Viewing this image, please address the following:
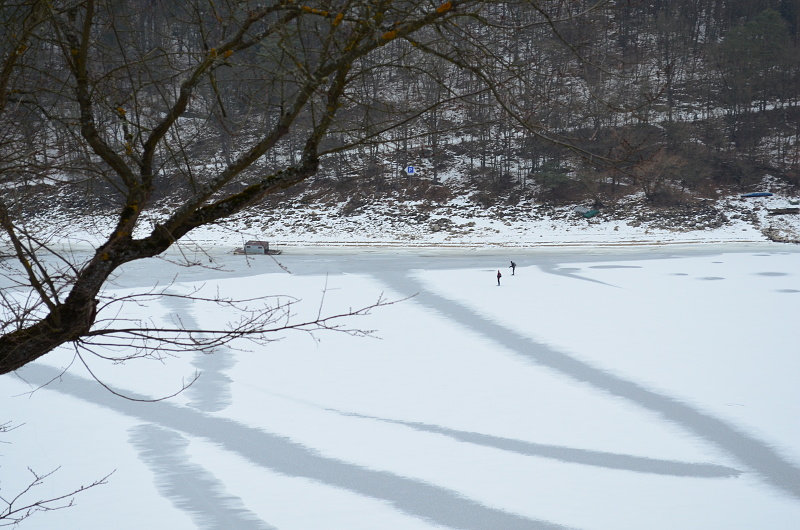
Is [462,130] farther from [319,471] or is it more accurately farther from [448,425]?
[319,471]

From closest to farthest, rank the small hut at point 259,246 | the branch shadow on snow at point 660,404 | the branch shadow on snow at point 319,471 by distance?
the small hut at point 259,246 → the branch shadow on snow at point 319,471 → the branch shadow on snow at point 660,404

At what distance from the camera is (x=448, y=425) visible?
1009cm

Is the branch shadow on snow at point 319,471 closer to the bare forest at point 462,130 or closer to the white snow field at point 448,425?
the white snow field at point 448,425

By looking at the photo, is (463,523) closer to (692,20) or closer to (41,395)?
(41,395)

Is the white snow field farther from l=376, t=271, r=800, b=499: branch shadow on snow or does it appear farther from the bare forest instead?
the bare forest

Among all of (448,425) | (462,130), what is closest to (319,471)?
(448,425)

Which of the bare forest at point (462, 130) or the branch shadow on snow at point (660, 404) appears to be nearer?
the bare forest at point (462, 130)

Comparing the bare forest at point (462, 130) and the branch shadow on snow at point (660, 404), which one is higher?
the bare forest at point (462, 130)

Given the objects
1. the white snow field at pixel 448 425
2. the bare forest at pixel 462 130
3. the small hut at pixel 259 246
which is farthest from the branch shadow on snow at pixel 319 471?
the small hut at pixel 259 246

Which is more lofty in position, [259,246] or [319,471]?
[259,246]

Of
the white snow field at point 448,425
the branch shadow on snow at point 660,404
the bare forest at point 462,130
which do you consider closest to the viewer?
the bare forest at point 462,130

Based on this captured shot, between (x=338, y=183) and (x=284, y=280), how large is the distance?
24399mm

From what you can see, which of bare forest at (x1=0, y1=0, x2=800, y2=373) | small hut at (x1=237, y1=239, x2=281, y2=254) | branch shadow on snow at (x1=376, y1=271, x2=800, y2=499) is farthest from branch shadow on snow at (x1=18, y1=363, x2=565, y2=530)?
branch shadow on snow at (x1=376, y1=271, x2=800, y2=499)

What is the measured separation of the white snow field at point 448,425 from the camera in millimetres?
7812
